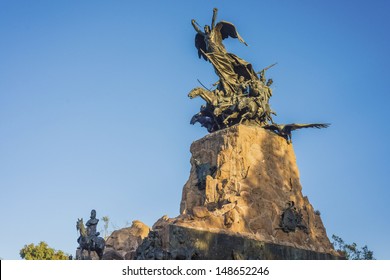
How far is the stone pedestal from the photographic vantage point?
1803cm

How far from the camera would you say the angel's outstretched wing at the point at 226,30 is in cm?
2488

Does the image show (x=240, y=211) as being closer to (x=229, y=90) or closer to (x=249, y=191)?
(x=249, y=191)

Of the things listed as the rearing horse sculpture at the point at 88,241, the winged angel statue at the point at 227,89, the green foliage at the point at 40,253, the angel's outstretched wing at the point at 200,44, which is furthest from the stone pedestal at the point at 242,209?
the green foliage at the point at 40,253

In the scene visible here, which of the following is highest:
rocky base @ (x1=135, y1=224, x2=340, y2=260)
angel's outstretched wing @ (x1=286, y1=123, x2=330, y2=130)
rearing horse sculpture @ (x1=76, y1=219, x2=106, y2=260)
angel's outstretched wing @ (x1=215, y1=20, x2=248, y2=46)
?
angel's outstretched wing @ (x1=215, y1=20, x2=248, y2=46)

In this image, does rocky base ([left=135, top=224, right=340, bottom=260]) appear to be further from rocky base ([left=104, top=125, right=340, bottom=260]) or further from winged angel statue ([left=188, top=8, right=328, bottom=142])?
winged angel statue ([left=188, top=8, right=328, bottom=142])

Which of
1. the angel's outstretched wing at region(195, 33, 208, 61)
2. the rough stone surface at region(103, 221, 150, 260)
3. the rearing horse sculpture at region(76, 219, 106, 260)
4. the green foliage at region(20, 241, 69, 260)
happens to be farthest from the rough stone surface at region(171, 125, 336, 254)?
the green foliage at region(20, 241, 69, 260)

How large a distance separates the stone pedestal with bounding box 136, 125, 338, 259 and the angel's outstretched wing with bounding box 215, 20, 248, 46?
484 cm

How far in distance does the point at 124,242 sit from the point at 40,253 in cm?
1232

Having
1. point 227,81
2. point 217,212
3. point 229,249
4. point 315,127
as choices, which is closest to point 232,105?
point 227,81

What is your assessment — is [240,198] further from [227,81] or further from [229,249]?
[227,81]

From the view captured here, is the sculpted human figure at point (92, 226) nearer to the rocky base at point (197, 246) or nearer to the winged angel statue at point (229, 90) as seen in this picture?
the rocky base at point (197, 246)

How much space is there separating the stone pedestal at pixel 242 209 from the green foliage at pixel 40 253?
1325 cm

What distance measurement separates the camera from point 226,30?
25250mm

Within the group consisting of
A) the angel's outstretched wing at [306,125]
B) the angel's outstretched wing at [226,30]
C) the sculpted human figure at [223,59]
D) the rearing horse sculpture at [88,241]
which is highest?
the angel's outstretched wing at [226,30]
